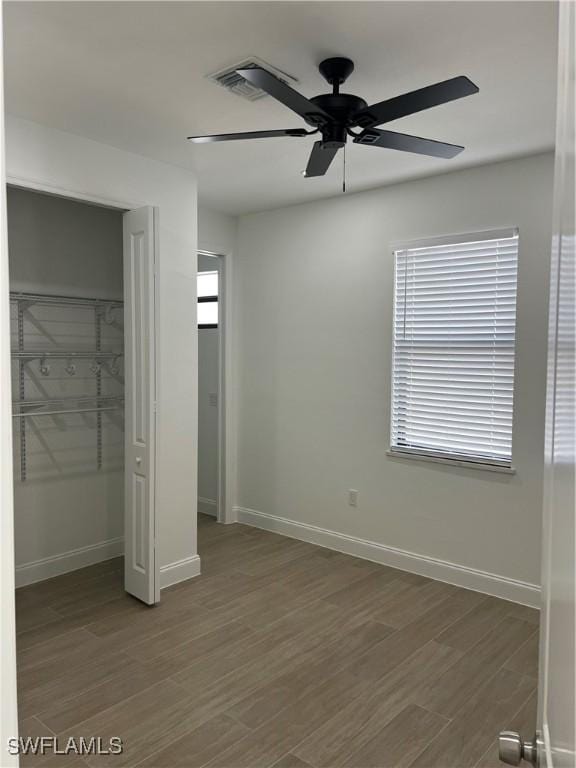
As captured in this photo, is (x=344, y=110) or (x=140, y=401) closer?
(x=344, y=110)

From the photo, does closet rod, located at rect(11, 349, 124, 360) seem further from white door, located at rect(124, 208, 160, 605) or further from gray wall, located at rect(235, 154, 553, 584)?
gray wall, located at rect(235, 154, 553, 584)

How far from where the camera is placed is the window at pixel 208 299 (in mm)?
5547

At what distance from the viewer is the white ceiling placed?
2.05m

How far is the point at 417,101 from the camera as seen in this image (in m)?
2.04

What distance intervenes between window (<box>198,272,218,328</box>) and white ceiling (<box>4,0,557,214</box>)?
2.01m

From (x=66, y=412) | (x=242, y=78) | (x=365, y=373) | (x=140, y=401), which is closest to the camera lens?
(x=242, y=78)

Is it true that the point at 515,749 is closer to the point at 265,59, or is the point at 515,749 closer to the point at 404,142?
the point at 404,142

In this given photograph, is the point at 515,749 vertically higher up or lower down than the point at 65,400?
lower down

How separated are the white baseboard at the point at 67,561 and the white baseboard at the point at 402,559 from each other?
51.2 inches

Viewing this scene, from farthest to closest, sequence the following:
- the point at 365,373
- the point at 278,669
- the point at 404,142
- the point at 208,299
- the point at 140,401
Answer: the point at 208,299
the point at 365,373
the point at 140,401
the point at 278,669
the point at 404,142

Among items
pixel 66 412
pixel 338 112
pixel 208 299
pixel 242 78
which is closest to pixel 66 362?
pixel 66 412

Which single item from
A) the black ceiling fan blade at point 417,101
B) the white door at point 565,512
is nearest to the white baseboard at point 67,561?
the black ceiling fan blade at point 417,101

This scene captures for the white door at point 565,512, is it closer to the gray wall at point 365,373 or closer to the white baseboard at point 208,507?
the gray wall at point 365,373

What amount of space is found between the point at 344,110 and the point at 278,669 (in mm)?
2604
